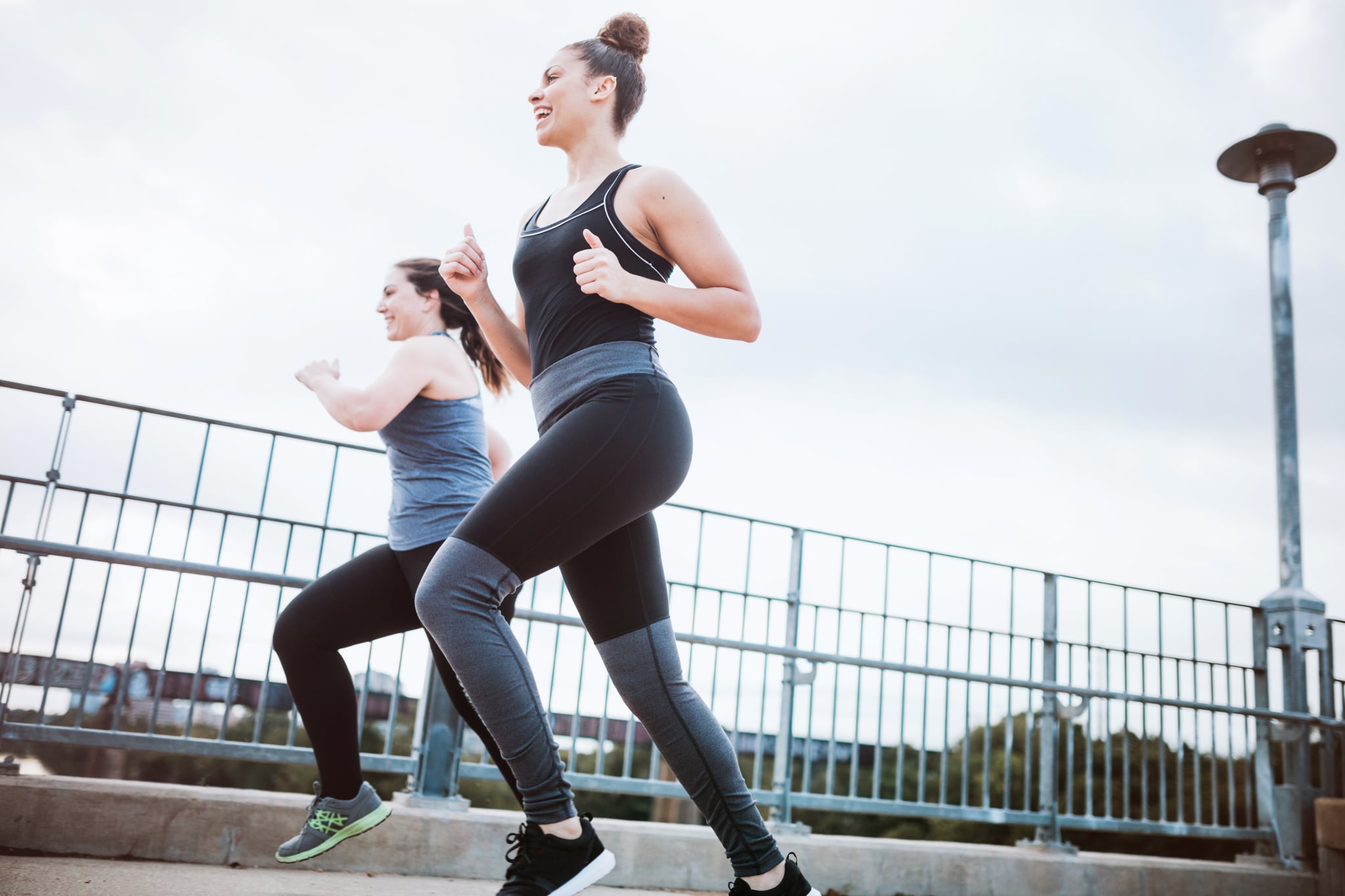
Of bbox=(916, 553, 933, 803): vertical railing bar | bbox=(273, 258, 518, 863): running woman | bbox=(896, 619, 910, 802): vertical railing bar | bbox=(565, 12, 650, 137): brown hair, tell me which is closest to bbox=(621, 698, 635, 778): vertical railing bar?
bbox=(896, 619, 910, 802): vertical railing bar

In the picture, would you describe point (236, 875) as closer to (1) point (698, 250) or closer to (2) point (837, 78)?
(1) point (698, 250)

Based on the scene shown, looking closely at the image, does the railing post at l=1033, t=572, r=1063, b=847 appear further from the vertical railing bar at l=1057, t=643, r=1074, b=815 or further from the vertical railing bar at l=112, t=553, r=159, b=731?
the vertical railing bar at l=112, t=553, r=159, b=731

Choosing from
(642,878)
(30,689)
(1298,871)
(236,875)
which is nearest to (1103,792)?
(1298,871)

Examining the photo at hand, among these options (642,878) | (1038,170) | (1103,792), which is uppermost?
(1038,170)

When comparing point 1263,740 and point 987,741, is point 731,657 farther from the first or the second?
point 1263,740

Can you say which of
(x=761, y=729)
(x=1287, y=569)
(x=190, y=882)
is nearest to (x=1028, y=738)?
(x=761, y=729)

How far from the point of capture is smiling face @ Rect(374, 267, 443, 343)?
3.29 m

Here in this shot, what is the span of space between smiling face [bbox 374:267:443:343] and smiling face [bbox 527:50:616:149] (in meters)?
0.99

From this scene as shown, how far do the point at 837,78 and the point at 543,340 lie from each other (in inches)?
256

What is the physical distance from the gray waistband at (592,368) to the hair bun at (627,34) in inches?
35.8

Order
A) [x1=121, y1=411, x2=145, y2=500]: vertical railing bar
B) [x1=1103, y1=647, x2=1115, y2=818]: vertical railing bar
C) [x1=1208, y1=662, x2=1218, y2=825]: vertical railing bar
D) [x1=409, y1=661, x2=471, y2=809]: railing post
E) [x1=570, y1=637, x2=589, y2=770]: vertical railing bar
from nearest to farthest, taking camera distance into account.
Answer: [x1=409, y1=661, x2=471, y2=809]: railing post → [x1=121, y1=411, x2=145, y2=500]: vertical railing bar → [x1=570, y1=637, x2=589, y2=770]: vertical railing bar → [x1=1103, y1=647, x2=1115, y2=818]: vertical railing bar → [x1=1208, y1=662, x2=1218, y2=825]: vertical railing bar

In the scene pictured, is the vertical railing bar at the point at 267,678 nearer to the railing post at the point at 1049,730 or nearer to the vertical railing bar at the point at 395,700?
the vertical railing bar at the point at 395,700

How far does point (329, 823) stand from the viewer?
9.04ft

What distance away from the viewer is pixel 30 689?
4.01 m
